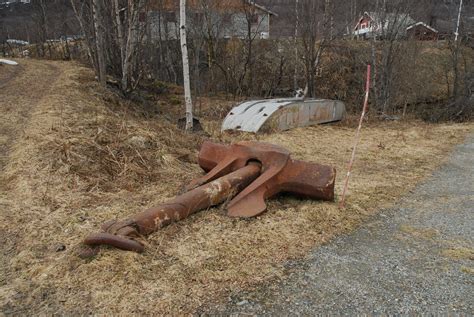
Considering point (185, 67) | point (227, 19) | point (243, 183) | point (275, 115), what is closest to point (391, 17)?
point (227, 19)

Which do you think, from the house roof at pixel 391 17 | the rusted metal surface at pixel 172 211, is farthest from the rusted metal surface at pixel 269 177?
the house roof at pixel 391 17

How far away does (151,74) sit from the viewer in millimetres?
19094

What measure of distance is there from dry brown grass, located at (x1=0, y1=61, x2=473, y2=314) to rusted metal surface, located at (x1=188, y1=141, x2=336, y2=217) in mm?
147

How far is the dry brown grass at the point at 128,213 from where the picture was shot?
2652 mm

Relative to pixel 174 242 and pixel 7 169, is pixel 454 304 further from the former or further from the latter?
pixel 7 169

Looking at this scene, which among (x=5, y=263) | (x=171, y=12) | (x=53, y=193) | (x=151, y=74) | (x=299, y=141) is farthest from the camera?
(x=171, y=12)

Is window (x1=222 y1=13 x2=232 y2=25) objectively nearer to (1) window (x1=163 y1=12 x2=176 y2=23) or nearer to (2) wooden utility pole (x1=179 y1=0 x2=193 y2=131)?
(1) window (x1=163 y1=12 x2=176 y2=23)

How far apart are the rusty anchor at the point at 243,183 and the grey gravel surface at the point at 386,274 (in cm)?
77

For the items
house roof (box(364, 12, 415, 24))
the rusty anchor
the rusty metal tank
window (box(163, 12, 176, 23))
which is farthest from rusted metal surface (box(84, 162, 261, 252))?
window (box(163, 12, 176, 23))

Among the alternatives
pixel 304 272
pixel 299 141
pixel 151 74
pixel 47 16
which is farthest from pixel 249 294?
pixel 47 16

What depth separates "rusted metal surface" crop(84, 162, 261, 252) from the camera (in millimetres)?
3008

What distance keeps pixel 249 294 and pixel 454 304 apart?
1.42 m

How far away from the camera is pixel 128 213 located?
3822mm

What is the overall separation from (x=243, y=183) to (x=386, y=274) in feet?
5.75
